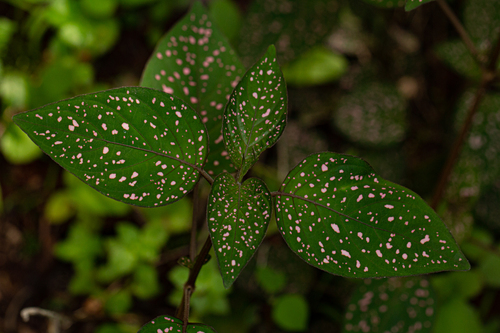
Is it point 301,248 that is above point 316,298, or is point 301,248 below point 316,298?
above

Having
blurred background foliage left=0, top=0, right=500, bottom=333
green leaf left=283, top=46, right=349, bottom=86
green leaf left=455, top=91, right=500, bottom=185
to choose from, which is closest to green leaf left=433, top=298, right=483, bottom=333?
blurred background foliage left=0, top=0, right=500, bottom=333

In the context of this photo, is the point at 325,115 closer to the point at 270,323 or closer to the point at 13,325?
the point at 270,323

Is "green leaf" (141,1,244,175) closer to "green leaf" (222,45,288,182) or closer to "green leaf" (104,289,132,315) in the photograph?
"green leaf" (222,45,288,182)

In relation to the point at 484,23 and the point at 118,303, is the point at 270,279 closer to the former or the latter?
the point at 118,303

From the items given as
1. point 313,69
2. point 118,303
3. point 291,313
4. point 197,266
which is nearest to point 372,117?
point 313,69

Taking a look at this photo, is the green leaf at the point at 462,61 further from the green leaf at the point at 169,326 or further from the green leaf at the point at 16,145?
the green leaf at the point at 16,145

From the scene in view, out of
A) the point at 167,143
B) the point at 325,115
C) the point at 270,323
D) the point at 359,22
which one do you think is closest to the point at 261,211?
the point at 167,143
